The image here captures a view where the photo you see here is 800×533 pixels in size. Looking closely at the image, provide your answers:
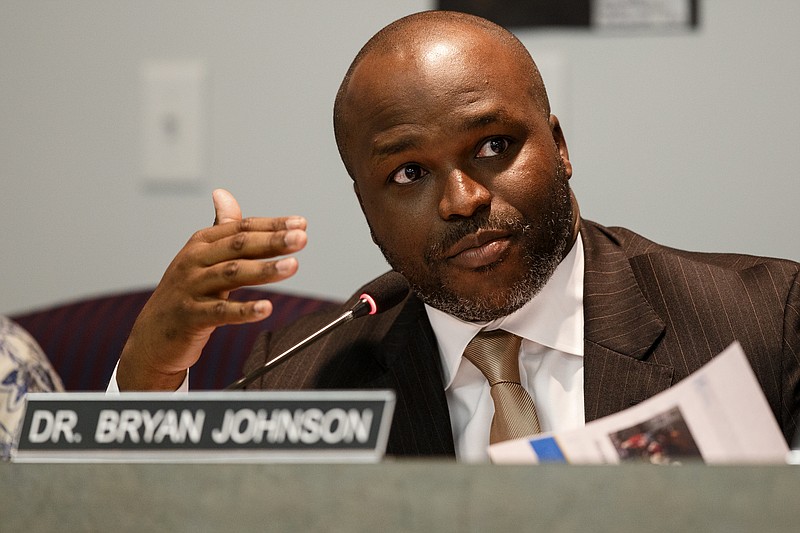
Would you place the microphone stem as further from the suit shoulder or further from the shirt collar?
the suit shoulder

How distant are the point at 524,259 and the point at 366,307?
265 millimetres

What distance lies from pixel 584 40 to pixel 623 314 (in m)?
0.86

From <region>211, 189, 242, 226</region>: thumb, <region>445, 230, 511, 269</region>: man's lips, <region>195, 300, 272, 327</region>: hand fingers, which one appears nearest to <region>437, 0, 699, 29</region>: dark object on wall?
<region>445, 230, 511, 269</region>: man's lips

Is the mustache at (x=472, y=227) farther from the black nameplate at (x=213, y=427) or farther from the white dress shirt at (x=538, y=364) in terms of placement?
the black nameplate at (x=213, y=427)

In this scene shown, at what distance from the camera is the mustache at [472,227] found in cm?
136

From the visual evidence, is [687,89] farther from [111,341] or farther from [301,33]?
[111,341]

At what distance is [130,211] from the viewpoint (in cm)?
235

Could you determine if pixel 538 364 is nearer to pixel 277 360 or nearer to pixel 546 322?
pixel 546 322

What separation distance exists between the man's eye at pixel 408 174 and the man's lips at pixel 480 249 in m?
0.12

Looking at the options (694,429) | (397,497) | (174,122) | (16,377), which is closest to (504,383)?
(694,429)

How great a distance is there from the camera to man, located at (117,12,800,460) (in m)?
1.36

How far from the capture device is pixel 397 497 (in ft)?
2.16

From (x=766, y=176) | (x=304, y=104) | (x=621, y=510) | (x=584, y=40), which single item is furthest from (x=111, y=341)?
(x=621, y=510)

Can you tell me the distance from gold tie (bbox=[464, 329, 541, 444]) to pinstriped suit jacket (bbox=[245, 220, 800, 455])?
0.24 feet
